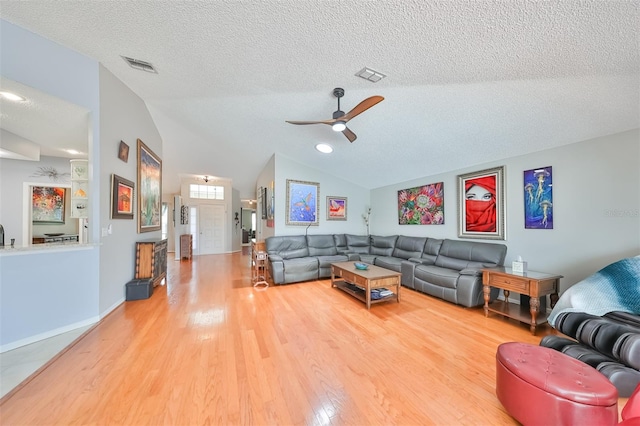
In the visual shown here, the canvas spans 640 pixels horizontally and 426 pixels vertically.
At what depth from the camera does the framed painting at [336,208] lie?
5863 mm

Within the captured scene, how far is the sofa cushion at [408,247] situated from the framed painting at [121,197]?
4945 mm

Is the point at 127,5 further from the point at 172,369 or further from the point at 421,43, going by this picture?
the point at 172,369

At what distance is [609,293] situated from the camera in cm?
193

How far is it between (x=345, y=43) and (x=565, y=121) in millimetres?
2589

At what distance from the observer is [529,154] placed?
313 centimetres

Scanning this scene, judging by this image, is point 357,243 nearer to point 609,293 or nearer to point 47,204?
point 609,293

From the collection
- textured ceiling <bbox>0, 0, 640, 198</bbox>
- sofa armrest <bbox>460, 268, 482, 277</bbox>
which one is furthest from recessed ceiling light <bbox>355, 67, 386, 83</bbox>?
sofa armrest <bbox>460, 268, 482, 277</bbox>

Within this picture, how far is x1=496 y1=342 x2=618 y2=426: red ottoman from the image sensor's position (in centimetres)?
112

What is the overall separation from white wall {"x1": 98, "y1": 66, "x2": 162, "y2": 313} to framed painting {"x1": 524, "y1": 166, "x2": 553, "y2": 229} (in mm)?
5613

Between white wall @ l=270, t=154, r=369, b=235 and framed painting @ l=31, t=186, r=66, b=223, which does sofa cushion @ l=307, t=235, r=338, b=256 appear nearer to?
white wall @ l=270, t=154, r=369, b=235

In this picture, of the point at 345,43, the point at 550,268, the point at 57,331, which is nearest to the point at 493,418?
the point at 550,268

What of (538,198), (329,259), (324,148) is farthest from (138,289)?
(538,198)

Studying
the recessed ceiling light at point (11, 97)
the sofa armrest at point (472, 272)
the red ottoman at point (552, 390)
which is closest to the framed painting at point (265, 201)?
the recessed ceiling light at point (11, 97)

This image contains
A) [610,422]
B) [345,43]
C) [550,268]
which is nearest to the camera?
[610,422]
